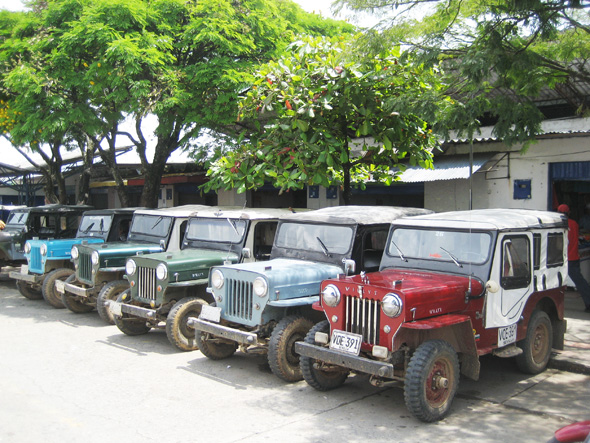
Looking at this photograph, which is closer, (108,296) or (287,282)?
(287,282)

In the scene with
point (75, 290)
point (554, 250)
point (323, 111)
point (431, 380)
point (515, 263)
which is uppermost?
point (323, 111)

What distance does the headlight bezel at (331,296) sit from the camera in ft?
18.5

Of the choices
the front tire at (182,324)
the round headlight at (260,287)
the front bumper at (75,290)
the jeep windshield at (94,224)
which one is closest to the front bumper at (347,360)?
the round headlight at (260,287)

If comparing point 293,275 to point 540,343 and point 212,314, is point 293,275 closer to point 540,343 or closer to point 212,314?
point 212,314

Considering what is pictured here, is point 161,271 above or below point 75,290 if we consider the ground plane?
above

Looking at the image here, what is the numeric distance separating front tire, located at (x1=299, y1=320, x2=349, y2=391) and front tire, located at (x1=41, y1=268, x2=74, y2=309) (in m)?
6.73

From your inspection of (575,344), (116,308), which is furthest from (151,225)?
(575,344)

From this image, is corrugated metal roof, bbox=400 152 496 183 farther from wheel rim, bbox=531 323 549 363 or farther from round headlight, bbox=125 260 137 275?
round headlight, bbox=125 260 137 275

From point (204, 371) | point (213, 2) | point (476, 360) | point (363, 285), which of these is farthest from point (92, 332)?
point (213, 2)

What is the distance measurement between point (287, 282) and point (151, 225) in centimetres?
468

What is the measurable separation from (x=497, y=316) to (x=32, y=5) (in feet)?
43.5

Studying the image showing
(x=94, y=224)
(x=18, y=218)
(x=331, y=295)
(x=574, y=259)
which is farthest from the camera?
(x=18, y=218)

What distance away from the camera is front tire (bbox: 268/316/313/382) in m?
6.20

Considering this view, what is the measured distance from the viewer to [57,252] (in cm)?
1086
